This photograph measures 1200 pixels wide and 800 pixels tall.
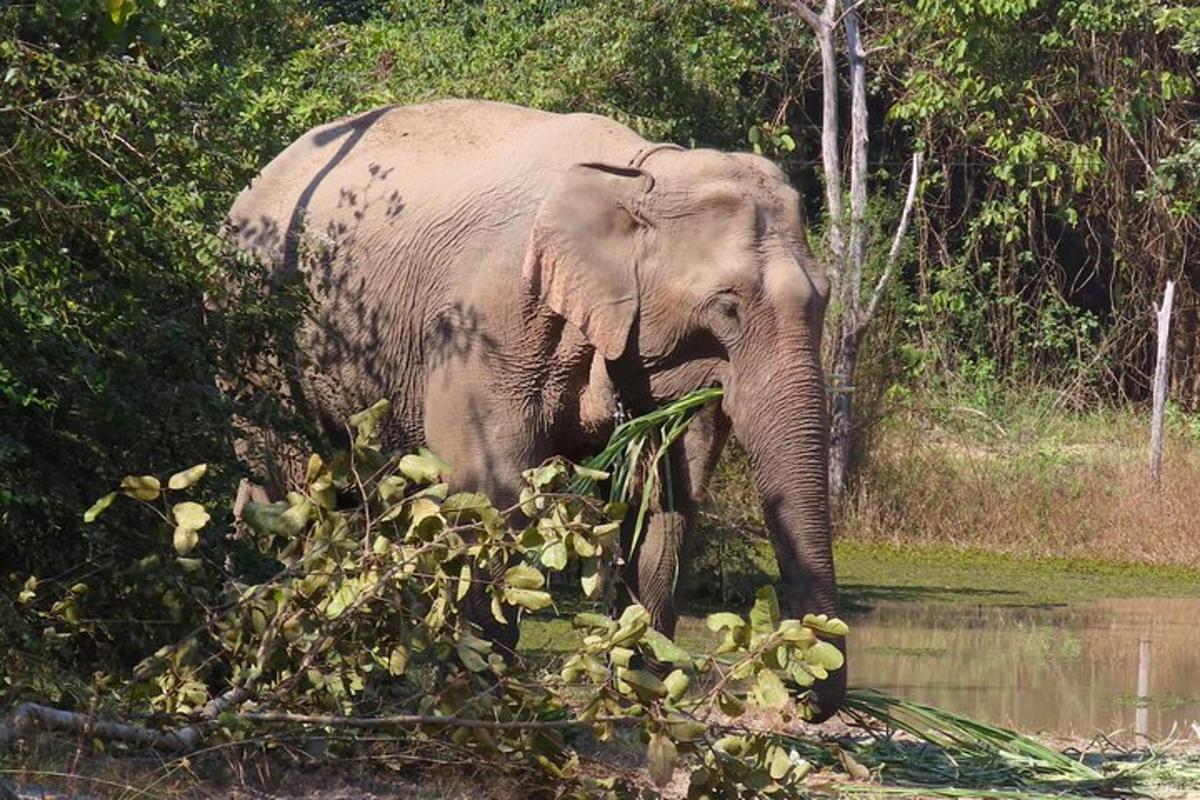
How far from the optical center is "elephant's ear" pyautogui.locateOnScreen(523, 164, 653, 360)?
29.5 feet

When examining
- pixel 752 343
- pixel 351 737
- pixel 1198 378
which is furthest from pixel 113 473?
pixel 1198 378

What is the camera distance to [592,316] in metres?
8.99

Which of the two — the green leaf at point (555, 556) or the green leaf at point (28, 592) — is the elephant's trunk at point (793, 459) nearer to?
the green leaf at point (555, 556)

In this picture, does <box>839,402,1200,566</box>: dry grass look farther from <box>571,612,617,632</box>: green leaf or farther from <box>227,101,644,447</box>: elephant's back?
<box>571,612,617,632</box>: green leaf

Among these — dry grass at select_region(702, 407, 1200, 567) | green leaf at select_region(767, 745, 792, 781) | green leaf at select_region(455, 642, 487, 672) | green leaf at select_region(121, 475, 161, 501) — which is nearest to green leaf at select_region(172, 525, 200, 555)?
green leaf at select_region(121, 475, 161, 501)

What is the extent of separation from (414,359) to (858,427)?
10041mm

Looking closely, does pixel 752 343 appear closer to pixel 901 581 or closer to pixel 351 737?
pixel 351 737

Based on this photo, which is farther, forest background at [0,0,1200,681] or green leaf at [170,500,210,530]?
forest background at [0,0,1200,681]

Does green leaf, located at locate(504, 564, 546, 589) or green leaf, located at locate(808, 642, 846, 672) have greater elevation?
green leaf, located at locate(504, 564, 546, 589)

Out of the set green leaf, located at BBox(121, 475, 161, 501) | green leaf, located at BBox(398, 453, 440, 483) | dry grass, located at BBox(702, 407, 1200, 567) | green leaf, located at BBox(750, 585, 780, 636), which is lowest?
dry grass, located at BBox(702, 407, 1200, 567)

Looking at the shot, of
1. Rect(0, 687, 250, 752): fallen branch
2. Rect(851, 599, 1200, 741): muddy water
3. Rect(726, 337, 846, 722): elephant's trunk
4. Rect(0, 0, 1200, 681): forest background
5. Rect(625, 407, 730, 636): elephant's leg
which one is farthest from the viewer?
Rect(851, 599, 1200, 741): muddy water

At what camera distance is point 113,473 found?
8039mm

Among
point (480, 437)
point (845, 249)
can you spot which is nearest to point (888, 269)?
point (845, 249)

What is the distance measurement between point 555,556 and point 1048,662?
7.38m
